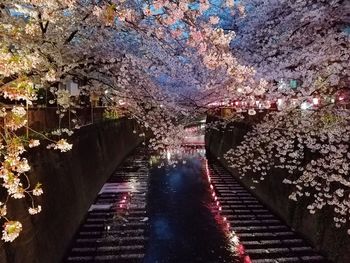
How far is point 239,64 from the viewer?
989cm

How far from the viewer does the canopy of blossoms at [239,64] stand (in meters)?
12.0

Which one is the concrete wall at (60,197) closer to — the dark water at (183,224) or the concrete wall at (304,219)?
the dark water at (183,224)

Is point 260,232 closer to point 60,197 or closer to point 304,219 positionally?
point 304,219

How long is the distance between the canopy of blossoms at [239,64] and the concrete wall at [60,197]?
0.76 meters

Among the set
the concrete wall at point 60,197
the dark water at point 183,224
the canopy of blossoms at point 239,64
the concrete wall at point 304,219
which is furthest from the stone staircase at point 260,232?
the concrete wall at point 60,197

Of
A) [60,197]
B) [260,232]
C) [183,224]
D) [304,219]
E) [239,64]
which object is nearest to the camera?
[239,64]

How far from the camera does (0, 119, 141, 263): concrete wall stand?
10.7 m

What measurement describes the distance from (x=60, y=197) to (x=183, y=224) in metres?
5.43

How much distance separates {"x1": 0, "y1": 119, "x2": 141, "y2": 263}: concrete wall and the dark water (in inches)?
118

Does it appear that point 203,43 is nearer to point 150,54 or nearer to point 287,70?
point 287,70

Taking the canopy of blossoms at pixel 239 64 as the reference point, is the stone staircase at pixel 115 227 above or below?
below

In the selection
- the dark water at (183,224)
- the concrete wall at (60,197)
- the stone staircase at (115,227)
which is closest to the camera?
the concrete wall at (60,197)

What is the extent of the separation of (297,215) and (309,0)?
8.31 meters

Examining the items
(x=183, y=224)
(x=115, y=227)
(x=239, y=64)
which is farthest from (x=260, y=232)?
(x=239, y=64)
